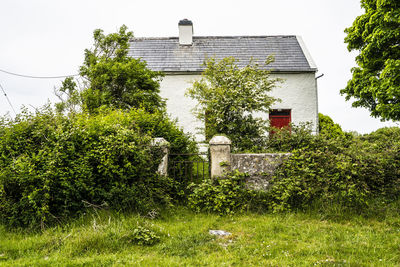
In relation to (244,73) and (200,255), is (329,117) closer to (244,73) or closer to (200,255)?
(244,73)

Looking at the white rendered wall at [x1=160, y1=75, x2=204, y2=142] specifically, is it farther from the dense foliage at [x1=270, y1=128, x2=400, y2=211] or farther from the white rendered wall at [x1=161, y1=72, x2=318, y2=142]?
the dense foliage at [x1=270, y1=128, x2=400, y2=211]

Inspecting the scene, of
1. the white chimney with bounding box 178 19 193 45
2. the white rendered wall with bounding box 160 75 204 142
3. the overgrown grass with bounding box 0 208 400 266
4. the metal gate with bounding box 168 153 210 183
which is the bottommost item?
the overgrown grass with bounding box 0 208 400 266

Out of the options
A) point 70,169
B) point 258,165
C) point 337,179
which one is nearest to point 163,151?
point 70,169

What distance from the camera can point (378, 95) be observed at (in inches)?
373

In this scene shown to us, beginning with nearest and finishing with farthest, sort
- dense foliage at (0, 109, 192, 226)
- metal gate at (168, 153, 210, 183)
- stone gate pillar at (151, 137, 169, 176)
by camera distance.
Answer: dense foliage at (0, 109, 192, 226) → stone gate pillar at (151, 137, 169, 176) → metal gate at (168, 153, 210, 183)

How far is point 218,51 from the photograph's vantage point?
49.5 ft

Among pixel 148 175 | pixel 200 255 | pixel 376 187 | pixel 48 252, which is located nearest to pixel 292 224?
pixel 200 255

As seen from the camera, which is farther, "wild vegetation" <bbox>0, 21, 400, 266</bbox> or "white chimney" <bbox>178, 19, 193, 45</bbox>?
"white chimney" <bbox>178, 19, 193, 45</bbox>

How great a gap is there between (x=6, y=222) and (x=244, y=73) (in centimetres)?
708

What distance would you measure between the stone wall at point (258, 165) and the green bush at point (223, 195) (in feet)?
0.66

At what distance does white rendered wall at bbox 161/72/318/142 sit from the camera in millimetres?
13344

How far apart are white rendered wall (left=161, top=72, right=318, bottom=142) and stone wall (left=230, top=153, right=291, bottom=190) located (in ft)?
24.8

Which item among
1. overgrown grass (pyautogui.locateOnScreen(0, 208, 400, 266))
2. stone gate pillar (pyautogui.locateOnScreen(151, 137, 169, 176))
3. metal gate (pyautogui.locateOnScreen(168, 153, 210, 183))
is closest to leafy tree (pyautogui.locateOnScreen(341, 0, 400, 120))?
overgrown grass (pyautogui.locateOnScreen(0, 208, 400, 266))

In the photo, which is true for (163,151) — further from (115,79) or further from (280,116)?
(280,116)
